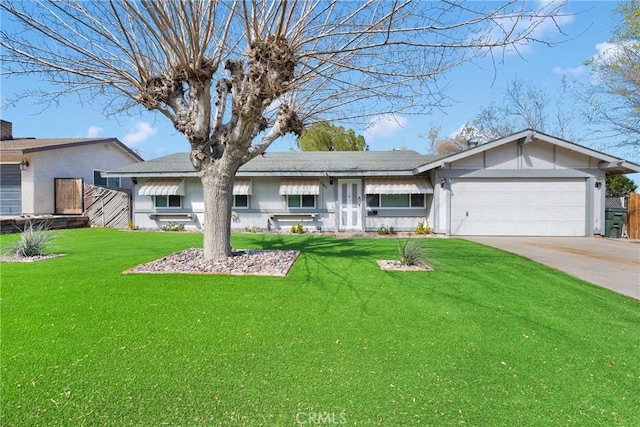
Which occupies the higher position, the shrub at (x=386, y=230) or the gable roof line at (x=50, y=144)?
the gable roof line at (x=50, y=144)

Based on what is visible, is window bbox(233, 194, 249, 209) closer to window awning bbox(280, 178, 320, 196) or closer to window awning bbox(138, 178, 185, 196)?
window awning bbox(280, 178, 320, 196)

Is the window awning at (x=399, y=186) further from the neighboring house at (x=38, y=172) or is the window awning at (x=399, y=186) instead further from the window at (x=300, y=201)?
the neighboring house at (x=38, y=172)

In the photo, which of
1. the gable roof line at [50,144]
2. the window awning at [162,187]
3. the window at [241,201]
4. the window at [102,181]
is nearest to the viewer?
the window awning at [162,187]

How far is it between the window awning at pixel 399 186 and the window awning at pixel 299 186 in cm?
241

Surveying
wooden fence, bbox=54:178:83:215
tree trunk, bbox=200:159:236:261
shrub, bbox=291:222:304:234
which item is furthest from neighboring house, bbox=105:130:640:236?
tree trunk, bbox=200:159:236:261

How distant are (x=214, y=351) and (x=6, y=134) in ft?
87.5

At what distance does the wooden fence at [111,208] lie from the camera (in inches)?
647

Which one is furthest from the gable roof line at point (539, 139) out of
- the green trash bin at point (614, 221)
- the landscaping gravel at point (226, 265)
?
the landscaping gravel at point (226, 265)

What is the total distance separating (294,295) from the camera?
5.18m

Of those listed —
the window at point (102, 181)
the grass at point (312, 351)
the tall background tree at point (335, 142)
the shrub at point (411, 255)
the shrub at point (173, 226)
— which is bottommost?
the grass at point (312, 351)

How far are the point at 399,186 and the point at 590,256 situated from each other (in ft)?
24.0

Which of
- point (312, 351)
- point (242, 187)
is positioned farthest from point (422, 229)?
point (312, 351)

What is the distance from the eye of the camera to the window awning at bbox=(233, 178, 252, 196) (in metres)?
14.9

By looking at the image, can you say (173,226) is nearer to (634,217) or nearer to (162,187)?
(162,187)
